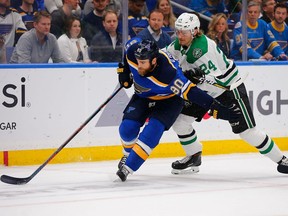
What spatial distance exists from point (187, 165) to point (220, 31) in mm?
2107

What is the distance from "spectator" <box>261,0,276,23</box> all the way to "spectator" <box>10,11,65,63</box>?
240cm

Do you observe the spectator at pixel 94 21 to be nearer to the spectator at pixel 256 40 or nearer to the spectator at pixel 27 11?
the spectator at pixel 27 11

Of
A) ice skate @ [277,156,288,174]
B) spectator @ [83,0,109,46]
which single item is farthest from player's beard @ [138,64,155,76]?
spectator @ [83,0,109,46]

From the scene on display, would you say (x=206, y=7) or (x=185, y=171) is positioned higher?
(x=206, y=7)

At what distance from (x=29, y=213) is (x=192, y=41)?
2170mm

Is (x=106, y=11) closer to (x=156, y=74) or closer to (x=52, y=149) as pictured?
(x=52, y=149)

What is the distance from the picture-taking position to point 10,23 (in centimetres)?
728

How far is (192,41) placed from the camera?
6410mm

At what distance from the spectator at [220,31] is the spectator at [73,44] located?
1352 millimetres

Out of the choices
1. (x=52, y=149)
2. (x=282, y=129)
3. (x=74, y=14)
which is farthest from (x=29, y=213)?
(x=282, y=129)

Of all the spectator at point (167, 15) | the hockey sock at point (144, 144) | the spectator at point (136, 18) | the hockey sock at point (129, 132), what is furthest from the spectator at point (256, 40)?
the hockey sock at point (144, 144)

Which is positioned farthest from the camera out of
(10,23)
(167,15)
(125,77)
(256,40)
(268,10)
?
(268,10)

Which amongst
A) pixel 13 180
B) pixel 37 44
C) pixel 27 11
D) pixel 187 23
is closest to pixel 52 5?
pixel 27 11

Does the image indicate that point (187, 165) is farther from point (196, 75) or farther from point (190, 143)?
point (196, 75)
